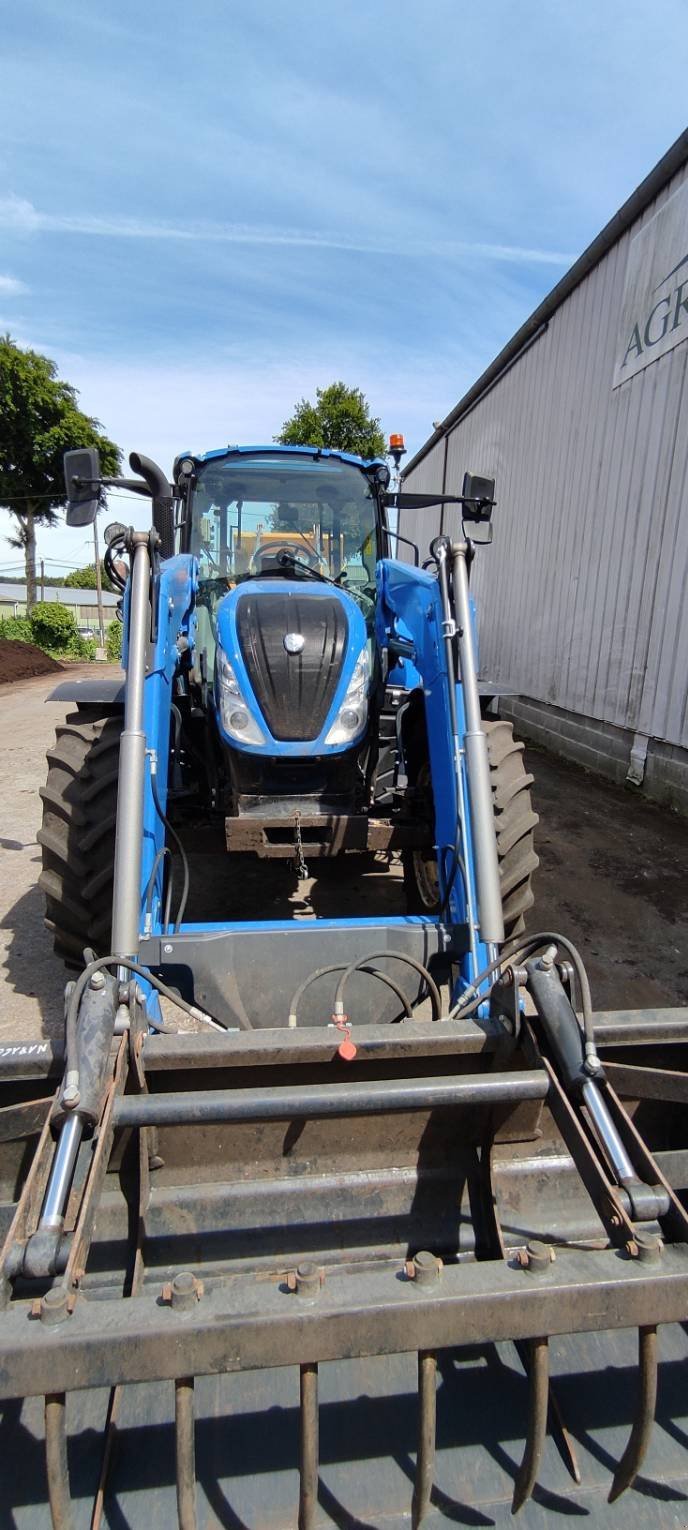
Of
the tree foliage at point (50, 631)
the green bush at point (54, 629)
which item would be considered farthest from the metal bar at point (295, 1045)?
the green bush at point (54, 629)

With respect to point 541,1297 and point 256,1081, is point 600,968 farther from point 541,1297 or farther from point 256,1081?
point 541,1297

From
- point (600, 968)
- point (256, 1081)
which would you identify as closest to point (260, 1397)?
point (256, 1081)

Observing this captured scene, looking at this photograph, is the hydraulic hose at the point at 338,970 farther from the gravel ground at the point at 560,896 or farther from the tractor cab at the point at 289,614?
the gravel ground at the point at 560,896

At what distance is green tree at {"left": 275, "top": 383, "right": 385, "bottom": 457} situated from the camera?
2917 centimetres

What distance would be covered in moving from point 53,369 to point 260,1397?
3429 cm

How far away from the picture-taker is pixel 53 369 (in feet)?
98.8

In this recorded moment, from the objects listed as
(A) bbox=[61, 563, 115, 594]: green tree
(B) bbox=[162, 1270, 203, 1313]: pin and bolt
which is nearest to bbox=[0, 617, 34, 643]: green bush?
(B) bbox=[162, 1270, 203, 1313]: pin and bolt

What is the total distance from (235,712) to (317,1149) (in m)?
1.59

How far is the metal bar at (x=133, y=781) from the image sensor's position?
2238 millimetres

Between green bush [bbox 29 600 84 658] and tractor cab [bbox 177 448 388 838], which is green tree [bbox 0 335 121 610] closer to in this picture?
green bush [bbox 29 600 84 658]

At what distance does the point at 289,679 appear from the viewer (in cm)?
303

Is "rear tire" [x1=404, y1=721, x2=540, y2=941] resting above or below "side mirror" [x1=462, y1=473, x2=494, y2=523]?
below

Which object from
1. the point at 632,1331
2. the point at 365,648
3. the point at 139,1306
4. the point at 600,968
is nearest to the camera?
the point at 139,1306

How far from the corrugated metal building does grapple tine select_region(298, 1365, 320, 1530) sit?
6356mm
